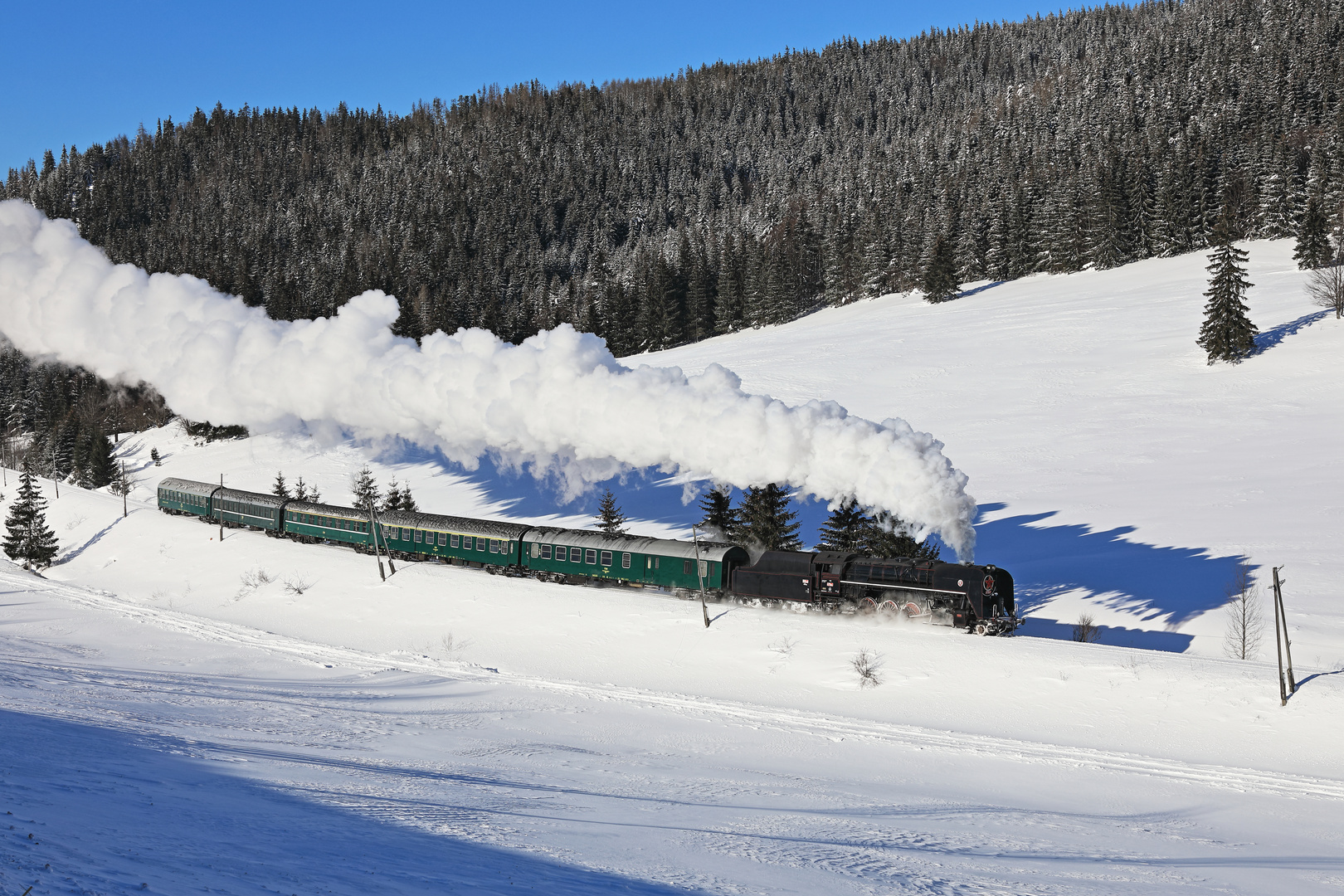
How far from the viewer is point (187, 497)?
61.1m

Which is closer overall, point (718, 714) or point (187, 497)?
point (718, 714)

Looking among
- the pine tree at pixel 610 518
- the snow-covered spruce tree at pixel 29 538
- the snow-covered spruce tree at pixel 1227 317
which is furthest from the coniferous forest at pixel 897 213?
the pine tree at pixel 610 518

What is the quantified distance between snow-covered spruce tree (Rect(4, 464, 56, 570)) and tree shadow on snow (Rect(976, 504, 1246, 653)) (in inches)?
2332

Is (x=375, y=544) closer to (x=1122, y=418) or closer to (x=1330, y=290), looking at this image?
(x=1122, y=418)

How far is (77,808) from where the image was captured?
35.7ft

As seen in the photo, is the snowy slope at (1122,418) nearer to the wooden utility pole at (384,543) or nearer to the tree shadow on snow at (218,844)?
the wooden utility pole at (384,543)

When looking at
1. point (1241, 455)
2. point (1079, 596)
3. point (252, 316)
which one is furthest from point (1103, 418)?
point (252, 316)

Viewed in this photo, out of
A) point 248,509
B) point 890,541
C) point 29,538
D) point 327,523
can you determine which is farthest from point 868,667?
point 29,538

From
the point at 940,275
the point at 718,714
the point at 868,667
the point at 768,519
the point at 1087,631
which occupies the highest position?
the point at 940,275

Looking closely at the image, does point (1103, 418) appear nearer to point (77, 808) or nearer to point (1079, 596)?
point (1079, 596)

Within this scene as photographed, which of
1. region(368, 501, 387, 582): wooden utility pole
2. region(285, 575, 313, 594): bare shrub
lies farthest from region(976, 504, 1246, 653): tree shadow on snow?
region(285, 575, 313, 594): bare shrub

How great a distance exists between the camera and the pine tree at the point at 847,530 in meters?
38.7

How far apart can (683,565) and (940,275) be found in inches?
2826

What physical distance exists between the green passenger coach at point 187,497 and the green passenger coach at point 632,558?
29.8 metres
